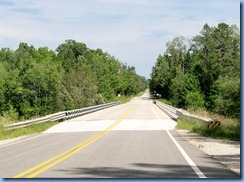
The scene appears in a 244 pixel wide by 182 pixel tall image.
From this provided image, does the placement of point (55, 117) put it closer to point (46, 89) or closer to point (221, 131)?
point (221, 131)

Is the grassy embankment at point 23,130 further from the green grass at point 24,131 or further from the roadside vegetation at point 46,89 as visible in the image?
the roadside vegetation at point 46,89

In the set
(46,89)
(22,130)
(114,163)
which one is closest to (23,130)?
(22,130)

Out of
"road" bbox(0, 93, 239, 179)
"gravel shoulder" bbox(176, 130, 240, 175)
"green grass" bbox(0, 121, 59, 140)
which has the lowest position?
"green grass" bbox(0, 121, 59, 140)

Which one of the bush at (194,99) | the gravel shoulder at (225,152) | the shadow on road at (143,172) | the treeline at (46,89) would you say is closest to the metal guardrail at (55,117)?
the gravel shoulder at (225,152)

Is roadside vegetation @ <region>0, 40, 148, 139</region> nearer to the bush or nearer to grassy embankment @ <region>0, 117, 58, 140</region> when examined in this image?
the bush

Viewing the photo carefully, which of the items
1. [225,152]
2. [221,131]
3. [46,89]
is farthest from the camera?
[46,89]

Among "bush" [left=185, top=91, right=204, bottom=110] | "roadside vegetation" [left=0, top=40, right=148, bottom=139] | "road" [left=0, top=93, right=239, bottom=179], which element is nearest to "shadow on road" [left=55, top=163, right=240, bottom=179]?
"road" [left=0, top=93, right=239, bottom=179]

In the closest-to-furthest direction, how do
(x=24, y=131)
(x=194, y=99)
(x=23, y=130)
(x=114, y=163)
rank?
1. (x=114, y=163)
2. (x=24, y=131)
3. (x=23, y=130)
4. (x=194, y=99)

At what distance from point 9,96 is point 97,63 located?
1431 inches

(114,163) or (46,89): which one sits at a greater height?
(46,89)

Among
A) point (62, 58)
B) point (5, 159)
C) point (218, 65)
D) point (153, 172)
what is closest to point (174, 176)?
point (153, 172)

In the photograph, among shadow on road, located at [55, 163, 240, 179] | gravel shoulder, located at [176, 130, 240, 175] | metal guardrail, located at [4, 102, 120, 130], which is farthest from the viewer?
metal guardrail, located at [4, 102, 120, 130]

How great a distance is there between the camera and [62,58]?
502 ft

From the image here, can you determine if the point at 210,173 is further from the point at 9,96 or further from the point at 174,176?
the point at 9,96
